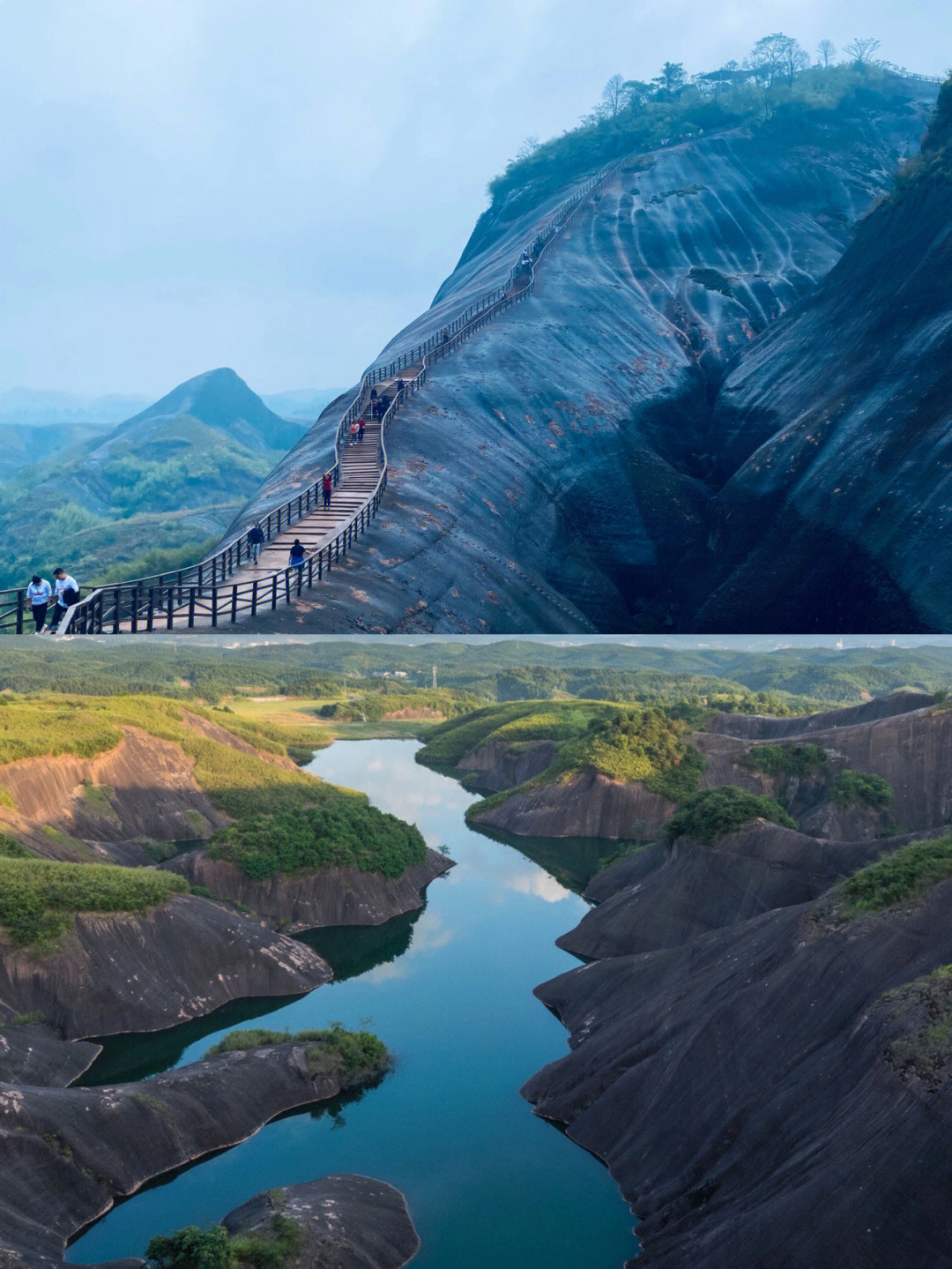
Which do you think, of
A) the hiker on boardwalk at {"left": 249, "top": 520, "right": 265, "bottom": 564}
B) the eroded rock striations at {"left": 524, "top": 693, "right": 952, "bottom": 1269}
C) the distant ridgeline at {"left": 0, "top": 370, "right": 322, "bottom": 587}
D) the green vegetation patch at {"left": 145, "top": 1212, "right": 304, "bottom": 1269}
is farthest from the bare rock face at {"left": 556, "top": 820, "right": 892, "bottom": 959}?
the distant ridgeline at {"left": 0, "top": 370, "right": 322, "bottom": 587}

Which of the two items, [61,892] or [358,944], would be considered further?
[358,944]

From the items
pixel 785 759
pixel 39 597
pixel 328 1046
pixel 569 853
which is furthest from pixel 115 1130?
pixel 785 759

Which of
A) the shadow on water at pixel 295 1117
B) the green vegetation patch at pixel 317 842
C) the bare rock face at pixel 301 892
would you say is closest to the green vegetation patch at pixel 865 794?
the green vegetation patch at pixel 317 842

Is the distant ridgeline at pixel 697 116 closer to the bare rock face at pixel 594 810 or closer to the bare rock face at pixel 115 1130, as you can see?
the bare rock face at pixel 594 810

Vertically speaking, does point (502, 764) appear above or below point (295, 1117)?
above

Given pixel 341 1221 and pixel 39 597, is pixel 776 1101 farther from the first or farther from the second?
pixel 39 597

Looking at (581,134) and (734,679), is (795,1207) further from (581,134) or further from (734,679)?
(581,134)

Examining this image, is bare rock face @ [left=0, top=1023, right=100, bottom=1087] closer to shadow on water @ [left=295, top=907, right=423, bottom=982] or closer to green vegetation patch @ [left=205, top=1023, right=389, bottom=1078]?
green vegetation patch @ [left=205, top=1023, right=389, bottom=1078]
